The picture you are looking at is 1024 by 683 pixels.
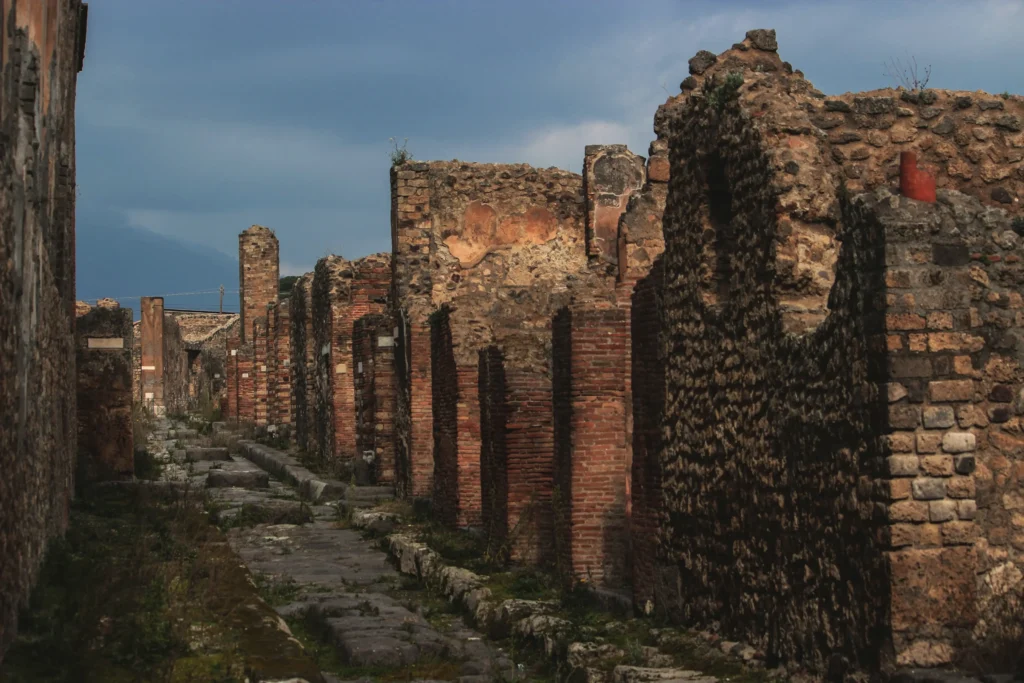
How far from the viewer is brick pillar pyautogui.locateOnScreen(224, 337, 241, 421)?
119 feet

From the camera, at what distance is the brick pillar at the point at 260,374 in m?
34.5

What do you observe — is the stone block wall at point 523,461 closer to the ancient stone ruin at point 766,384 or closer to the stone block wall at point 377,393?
the ancient stone ruin at point 766,384

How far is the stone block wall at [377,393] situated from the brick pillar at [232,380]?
51.9 ft

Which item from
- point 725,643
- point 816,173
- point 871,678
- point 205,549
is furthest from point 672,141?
point 205,549

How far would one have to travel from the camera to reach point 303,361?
91.8 ft

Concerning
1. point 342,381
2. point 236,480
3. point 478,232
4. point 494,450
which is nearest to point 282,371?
point 342,381

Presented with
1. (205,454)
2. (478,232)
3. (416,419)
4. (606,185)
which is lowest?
(205,454)

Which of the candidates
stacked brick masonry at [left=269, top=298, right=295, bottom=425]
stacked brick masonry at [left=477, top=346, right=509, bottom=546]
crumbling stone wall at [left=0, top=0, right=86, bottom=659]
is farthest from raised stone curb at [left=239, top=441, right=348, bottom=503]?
stacked brick masonry at [left=477, top=346, right=509, bottom=546]

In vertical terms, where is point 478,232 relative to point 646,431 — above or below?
above

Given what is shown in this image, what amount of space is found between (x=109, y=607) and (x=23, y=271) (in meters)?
2.20

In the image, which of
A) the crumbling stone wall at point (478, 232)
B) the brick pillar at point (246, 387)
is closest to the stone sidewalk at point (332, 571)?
the crumbling stone wall at point (478, 232)

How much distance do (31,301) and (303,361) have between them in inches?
762

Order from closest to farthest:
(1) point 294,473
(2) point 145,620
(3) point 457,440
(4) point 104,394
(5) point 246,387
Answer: (2) point 145,620, (3) point 457,440, (4) point 104,394, (1) point 294,473, (5) point 246,387

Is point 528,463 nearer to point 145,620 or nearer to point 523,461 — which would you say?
point 523,461
